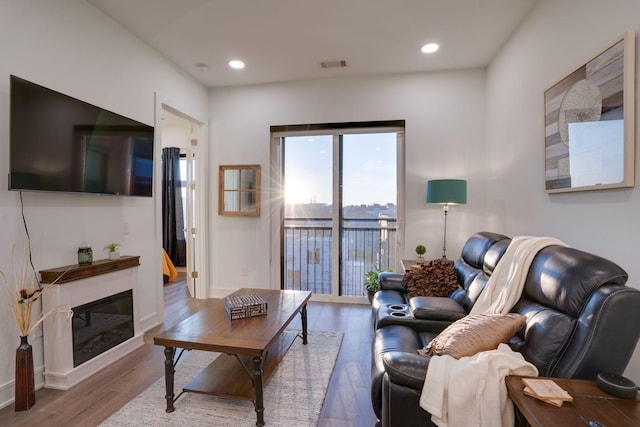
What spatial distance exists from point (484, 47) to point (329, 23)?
166 cm

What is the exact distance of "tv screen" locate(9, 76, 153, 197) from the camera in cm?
192

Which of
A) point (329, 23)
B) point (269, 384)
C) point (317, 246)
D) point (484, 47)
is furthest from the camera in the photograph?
point (317, 246)

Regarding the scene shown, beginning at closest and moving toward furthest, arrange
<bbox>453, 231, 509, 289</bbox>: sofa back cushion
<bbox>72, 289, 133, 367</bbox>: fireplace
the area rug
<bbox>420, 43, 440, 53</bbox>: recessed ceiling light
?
the area rug, <bbox>72, 289, 133, 367</bbox>: fireplace, <bbox>453, 231, 509, 289</bbox>: sofa back cushion, <bbox>420, 43, 440, 53</bbox>: recessed ceiling light

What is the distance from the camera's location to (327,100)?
4.00 m

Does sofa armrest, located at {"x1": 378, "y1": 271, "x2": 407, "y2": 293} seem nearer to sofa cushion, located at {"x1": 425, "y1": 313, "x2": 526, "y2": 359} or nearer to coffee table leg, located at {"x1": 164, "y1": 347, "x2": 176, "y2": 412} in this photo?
sofa cushion, located at {"x1": 425, "y1": 313, "x2": 526, "y2": 359}

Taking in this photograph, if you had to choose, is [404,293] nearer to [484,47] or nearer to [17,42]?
[484,47]

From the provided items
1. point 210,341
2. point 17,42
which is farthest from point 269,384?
point 17,42

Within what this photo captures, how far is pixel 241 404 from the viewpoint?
1969 mm

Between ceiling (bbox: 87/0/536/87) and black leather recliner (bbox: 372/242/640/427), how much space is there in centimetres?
223

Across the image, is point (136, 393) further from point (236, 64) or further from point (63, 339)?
point (236, 64)

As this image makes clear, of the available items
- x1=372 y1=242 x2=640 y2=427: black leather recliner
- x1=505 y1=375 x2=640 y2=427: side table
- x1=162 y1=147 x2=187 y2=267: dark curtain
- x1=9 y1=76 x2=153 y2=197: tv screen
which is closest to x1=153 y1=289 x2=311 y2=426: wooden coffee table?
x1=372 y1=242 x2=640 y2=427: black leather recliner

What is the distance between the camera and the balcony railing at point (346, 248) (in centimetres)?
415

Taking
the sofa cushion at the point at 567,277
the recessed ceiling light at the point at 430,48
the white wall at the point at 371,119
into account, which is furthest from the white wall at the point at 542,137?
the recessed ceiling light at the point at 430,48

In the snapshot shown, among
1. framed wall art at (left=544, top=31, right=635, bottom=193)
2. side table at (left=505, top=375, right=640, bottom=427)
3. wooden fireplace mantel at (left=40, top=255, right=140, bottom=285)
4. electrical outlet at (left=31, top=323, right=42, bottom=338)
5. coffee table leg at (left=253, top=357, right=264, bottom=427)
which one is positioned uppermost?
framed wall art at (left=544, top=31, right=635, bottom=193)
